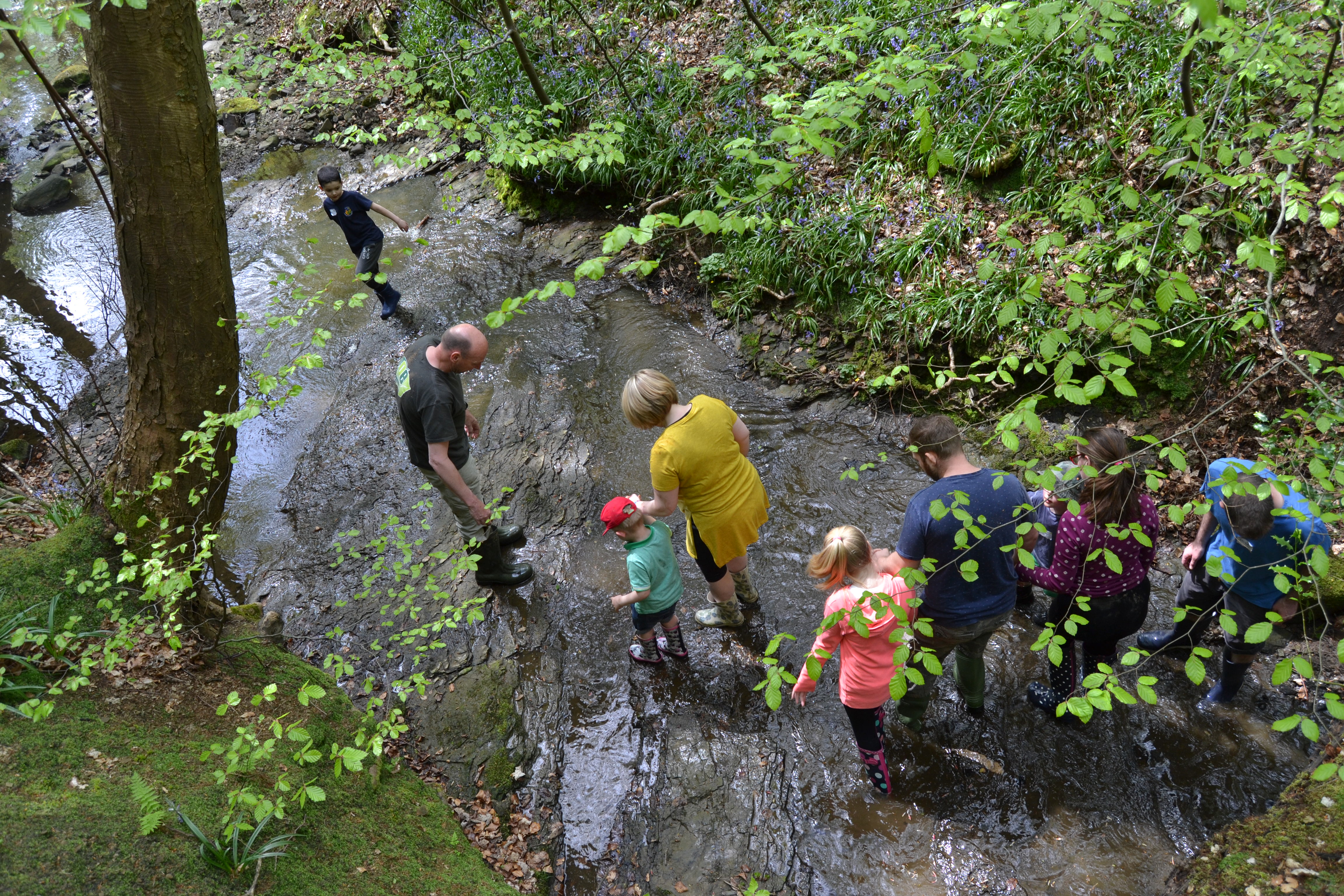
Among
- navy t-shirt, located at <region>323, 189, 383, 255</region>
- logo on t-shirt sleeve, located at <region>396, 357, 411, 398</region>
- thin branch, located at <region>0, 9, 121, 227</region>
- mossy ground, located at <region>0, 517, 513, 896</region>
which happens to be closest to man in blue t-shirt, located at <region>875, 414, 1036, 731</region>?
mossy ground, located at <region>0, 517, 513, 896</region>

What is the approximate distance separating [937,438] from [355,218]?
6.85m

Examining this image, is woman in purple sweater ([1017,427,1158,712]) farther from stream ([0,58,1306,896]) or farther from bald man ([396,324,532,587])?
bald man ([396,324,532,587])

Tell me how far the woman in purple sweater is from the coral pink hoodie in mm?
717

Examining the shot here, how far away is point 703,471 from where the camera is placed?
3.48 meters

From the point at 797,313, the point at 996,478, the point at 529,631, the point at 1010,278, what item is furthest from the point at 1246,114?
the point at 529,631

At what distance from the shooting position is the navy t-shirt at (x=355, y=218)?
7.25 meters

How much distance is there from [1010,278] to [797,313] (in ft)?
6.19

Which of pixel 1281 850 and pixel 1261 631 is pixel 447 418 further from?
pixel 1281 850

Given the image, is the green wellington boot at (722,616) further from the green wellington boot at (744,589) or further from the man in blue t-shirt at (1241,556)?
the man in blue t-shirt at (1241,556)

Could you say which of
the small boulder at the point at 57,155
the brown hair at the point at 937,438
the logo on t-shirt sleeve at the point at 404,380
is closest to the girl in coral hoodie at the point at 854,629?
the brown hair at the point at 937,438

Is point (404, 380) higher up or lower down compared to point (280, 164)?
lower down

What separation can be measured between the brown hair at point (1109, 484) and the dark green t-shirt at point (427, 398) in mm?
3413

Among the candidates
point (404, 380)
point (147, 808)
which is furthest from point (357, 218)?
point (147, 808)

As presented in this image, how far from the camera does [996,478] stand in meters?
2.79
